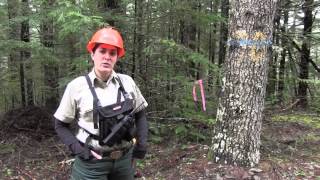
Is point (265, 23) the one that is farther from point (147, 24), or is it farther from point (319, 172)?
point (147, 24)

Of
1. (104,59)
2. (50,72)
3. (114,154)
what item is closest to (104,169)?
(114,154)

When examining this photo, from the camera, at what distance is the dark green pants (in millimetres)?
3316

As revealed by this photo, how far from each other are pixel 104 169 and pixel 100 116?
0.50 meters

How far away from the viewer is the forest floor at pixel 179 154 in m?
5.50

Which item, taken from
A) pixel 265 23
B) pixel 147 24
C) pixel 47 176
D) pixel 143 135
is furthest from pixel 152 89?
pixel 143 135

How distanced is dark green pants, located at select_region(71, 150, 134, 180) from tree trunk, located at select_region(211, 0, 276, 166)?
2335 millimetres

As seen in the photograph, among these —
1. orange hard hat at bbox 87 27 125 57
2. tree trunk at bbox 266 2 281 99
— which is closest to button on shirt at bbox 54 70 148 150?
orange hard hat at bbox 87 27 125 57

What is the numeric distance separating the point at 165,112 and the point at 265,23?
3276 mm

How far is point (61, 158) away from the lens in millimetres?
7184

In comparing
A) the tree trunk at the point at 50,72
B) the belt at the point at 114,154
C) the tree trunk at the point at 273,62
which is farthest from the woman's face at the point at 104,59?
the tree trunk at the point at 50,72

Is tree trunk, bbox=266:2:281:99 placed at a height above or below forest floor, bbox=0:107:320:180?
above

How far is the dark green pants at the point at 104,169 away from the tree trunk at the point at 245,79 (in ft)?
7.66

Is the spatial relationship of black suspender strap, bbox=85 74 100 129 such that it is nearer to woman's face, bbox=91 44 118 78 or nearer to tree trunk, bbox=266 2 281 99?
woman's face, bbox=91 44 118 78

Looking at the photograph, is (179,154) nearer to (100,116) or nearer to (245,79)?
(245,79)
